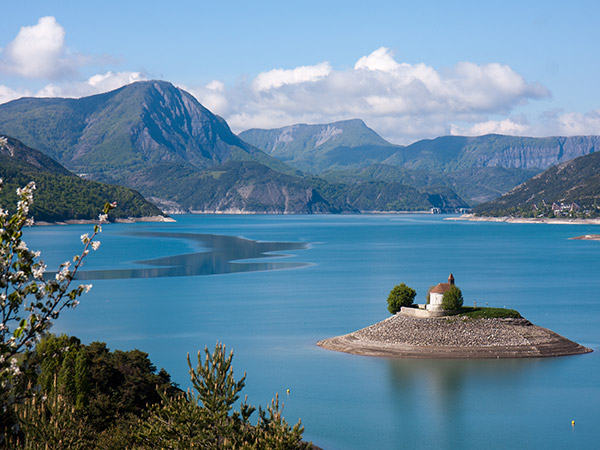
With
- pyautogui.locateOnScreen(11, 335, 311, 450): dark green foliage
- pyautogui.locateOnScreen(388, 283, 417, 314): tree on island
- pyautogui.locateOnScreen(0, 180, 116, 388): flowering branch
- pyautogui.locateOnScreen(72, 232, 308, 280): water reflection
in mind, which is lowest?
pyautogui.locateOnScreen(72, 232, 308, 280): water reflection

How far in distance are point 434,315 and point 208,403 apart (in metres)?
52.3

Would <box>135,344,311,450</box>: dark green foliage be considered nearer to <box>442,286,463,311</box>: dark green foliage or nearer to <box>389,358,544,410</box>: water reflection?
<box>389,358,544,410</box>: water reflection

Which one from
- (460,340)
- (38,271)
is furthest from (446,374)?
(38,271)

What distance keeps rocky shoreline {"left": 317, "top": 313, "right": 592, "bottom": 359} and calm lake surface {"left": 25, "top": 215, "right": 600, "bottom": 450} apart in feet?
4.42

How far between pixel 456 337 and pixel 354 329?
16639mm

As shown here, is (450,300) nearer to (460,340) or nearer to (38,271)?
(460,340)

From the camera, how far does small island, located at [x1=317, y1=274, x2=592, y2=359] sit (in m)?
69.9

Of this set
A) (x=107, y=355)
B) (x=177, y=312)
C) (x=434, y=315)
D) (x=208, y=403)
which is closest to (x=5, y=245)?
(x=208, y=403)

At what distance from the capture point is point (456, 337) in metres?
71.1

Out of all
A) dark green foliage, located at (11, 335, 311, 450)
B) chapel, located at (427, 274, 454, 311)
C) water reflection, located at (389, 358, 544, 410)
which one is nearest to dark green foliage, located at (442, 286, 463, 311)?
chapel, located at (427, 274, 454, 311)

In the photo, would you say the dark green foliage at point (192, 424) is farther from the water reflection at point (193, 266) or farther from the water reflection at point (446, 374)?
the water reflection at point (193, 266)

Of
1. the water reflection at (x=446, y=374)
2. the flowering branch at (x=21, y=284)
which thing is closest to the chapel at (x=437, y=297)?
the water reflection at (x=446, y=374)

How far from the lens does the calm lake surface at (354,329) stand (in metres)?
52.8

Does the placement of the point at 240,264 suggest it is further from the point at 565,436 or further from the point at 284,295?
the point at 565,436
